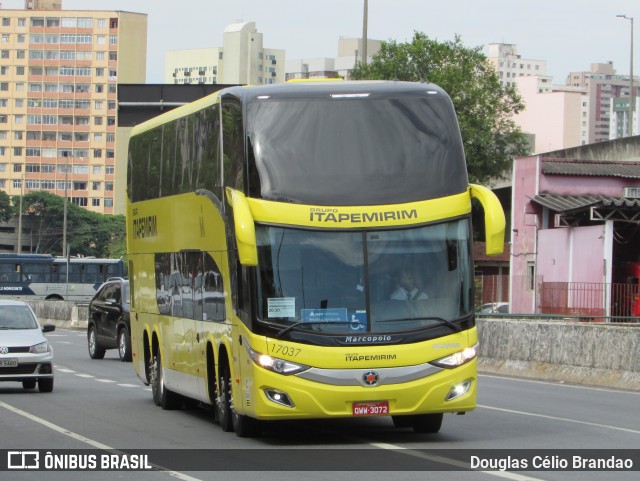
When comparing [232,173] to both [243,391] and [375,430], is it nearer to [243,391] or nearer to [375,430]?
[243,391]

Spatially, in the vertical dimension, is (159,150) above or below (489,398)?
above

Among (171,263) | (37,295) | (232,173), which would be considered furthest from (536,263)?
(37,295)

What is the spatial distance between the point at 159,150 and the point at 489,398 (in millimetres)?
6196

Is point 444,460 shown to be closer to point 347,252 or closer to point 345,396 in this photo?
point 345,396

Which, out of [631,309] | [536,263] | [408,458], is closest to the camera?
[408,458]

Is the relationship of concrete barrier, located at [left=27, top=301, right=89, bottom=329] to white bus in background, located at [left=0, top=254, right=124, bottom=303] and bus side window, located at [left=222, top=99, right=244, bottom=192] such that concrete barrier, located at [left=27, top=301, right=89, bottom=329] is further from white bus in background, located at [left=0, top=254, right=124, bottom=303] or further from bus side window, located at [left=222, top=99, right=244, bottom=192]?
bus side window, located at [left=222, top=99, right=244, bottom=192]

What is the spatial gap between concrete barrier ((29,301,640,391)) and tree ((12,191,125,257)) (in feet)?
421

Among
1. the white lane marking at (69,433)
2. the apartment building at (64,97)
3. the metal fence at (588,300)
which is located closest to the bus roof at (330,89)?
the white lane marking at (69,433)

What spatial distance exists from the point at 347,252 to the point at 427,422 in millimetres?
2300

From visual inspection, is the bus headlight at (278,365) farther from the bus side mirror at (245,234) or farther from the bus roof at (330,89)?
the bus roof at (330,89)

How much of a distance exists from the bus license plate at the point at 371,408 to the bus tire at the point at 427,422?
54.0 inches

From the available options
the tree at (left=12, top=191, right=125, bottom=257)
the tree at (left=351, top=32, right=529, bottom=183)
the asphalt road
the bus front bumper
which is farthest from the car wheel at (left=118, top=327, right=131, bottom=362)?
the tree at (left=12, top=191, right=125, bottom=257)

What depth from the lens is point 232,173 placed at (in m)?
15.2

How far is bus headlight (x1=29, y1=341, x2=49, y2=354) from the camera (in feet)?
75.1
